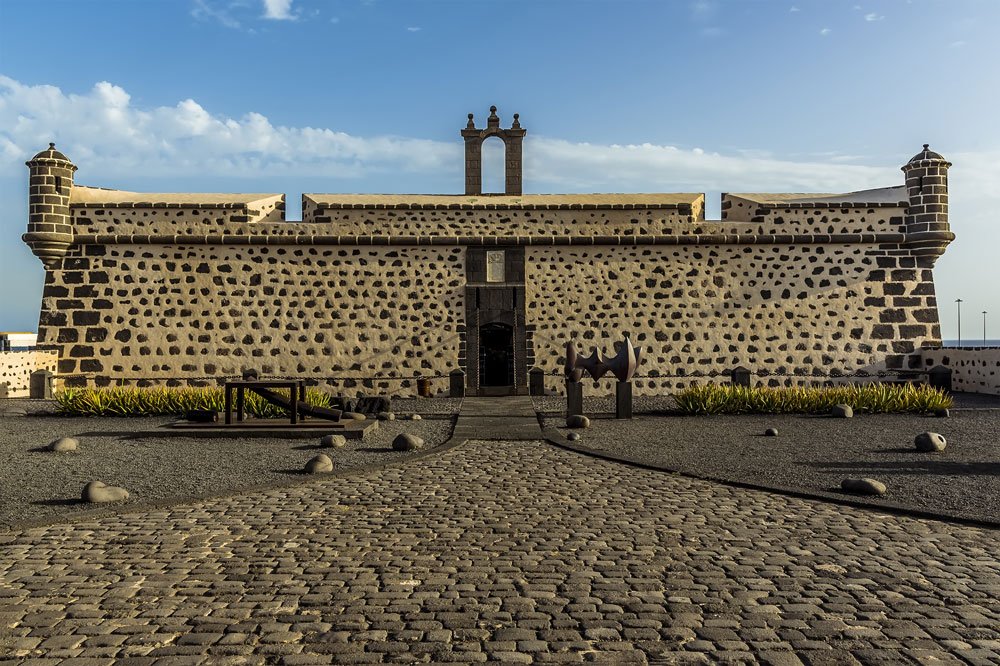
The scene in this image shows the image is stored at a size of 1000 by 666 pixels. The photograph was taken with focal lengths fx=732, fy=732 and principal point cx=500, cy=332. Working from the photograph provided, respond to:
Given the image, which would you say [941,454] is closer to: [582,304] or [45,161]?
[582,304]

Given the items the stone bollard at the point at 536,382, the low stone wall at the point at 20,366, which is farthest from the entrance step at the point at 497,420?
the low stone wall at the point at 20,366

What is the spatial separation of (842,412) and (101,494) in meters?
12.2

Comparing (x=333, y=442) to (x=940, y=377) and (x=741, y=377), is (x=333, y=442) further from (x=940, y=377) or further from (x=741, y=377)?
(x=940, y=377)

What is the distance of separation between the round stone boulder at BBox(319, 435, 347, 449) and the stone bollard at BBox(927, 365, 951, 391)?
48.6 ft

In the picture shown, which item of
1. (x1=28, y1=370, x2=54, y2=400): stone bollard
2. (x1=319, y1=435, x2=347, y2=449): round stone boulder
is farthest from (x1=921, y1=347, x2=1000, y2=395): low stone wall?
(x1=28, y1=370, x2=54, y2=400): stone bollard

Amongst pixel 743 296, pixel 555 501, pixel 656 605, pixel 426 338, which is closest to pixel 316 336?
pixel 426 338

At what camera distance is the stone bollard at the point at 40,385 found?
17469mm

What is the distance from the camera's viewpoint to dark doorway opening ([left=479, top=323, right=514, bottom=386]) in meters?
18.5

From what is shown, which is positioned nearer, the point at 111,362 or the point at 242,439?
the point at 242,439

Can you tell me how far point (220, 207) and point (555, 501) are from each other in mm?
14938

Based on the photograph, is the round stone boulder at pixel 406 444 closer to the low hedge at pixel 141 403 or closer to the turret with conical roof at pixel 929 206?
the low hedge at pixel 141 403

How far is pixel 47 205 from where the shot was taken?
1786 centimetres

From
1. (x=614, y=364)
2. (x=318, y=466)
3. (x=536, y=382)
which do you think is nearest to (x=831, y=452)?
(x=614, y=364)

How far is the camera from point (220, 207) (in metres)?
18.6
